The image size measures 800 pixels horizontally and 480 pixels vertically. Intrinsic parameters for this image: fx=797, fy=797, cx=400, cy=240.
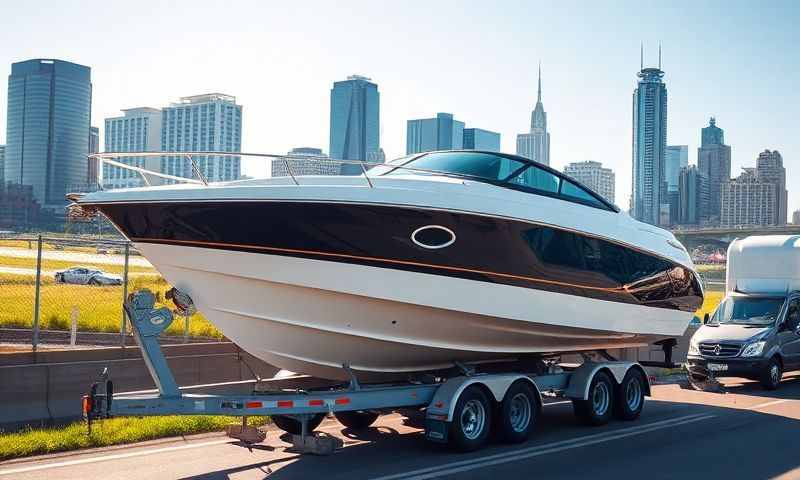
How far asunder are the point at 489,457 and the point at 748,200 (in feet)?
646

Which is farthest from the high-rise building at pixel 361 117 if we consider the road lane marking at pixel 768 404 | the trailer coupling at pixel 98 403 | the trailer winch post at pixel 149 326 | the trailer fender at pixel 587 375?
the trailer coupling at pixel 98 403

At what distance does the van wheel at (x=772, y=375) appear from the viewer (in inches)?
586

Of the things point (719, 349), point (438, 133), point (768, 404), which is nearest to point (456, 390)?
point (768, 404)

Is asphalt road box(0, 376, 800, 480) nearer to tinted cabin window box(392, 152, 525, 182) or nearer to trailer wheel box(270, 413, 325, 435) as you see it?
trailer wheel box(270, 413, 325, 435)

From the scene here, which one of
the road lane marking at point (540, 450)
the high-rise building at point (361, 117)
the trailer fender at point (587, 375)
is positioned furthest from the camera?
the high-rise building at point (361, 117)

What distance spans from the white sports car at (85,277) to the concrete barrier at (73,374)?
6.04 meters

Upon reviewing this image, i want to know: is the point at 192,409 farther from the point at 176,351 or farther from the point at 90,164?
the point at 176,351

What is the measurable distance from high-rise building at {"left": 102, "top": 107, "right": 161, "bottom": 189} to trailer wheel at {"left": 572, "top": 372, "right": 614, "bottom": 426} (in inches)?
243

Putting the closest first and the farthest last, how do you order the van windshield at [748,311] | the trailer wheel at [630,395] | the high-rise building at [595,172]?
the trailer wheel at [630,395] < the van windshield at [748,311] < the high-rise building at [595,172]

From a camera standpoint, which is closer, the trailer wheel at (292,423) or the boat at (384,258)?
the boat at (384,258)

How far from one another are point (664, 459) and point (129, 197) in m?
6.18

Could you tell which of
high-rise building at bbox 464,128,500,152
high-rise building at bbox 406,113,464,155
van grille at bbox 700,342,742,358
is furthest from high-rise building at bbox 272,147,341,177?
high-rise building at bbox 406,113,464,155

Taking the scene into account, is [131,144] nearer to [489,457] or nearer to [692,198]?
[489,457]

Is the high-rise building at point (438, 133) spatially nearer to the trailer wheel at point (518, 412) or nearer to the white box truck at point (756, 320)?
the white box truck at point (756, 320)
